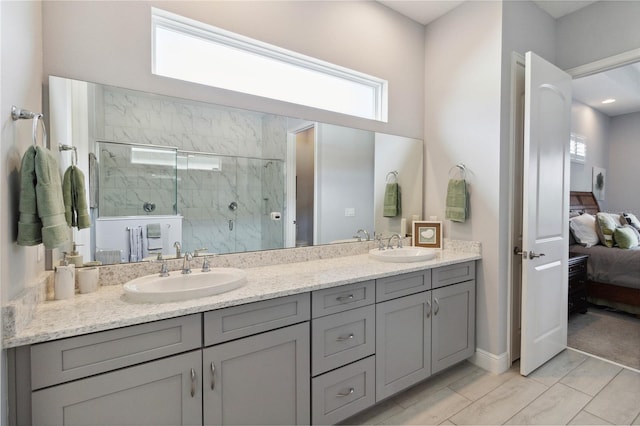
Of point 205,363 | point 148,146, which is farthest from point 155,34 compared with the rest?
point 205,363

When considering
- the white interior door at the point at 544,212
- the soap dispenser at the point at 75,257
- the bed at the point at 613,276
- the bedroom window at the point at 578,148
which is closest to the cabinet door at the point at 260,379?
the soap dispenser at the point at 75,257

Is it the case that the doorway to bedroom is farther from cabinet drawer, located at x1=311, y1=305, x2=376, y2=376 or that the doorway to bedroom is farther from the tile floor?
cabinet drawer, located at x1=311, y1=305, x2=376, y2=376

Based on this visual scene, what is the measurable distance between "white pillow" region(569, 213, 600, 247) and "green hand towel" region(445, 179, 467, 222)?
8.08 feet

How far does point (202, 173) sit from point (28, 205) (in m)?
0.84

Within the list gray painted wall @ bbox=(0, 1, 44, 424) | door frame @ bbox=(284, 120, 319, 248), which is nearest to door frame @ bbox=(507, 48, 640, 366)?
door frame @ bbox=(284, 120, 319, 248)

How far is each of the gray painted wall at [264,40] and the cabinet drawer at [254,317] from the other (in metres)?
1.21

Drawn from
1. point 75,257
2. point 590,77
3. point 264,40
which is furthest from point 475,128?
point 590,77

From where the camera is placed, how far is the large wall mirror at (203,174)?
5.05 feet

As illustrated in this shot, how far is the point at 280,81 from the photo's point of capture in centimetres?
219

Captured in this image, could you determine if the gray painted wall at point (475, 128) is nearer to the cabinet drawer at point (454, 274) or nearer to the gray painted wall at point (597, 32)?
the cabinet drawer at point (454, 274)

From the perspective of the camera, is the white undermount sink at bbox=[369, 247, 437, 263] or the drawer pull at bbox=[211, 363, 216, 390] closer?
the drawer pull at bbox=[211, 363, 216, 390]

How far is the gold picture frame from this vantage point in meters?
2.65

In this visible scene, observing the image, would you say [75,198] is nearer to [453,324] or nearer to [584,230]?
[453,324]

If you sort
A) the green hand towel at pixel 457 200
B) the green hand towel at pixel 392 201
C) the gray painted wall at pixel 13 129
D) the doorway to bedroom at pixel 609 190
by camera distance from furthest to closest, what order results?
the doorway to bedroom at pixel 609 190, the green hand towel at pixel 392 201, the green hand towel at pixel 457 200, the gray painted wall at pixel 13 129
